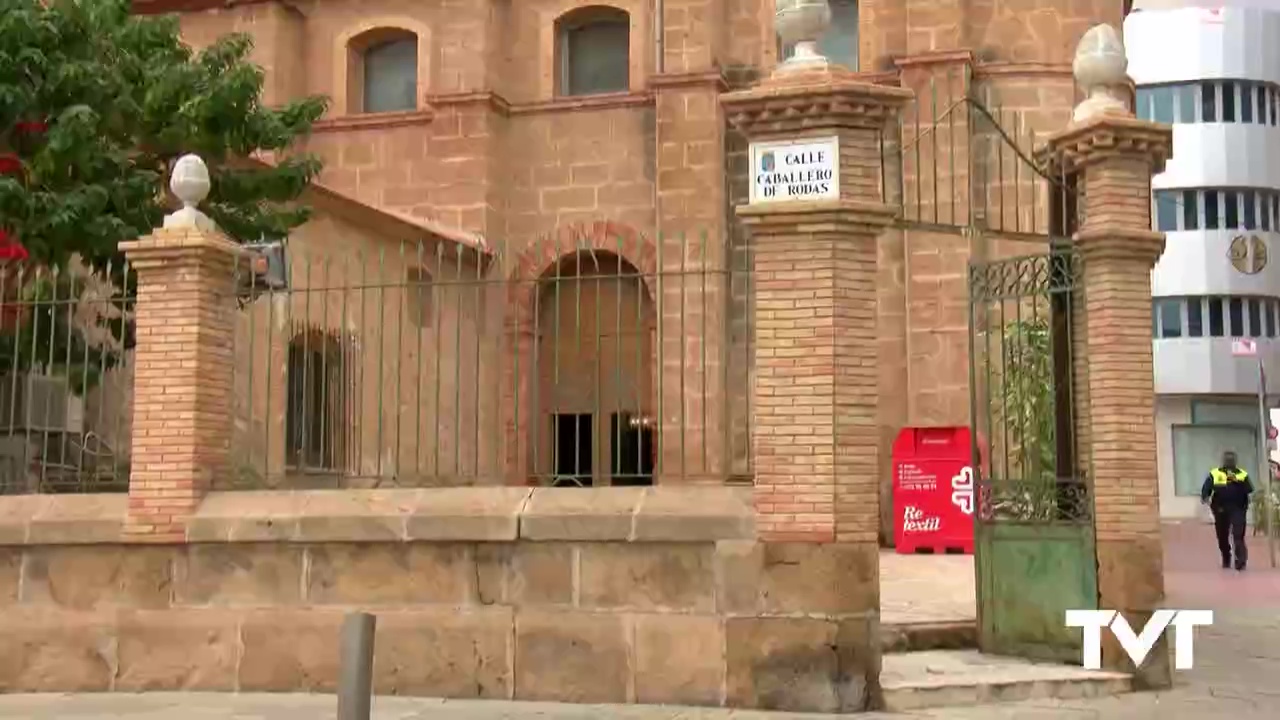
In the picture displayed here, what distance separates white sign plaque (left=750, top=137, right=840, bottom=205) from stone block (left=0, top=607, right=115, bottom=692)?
5.10 meters

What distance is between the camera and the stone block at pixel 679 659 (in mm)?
8086

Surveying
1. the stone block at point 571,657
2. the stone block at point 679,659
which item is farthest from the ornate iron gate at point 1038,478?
the stone block at point 571,657

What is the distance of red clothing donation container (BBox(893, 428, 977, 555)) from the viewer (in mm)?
16422

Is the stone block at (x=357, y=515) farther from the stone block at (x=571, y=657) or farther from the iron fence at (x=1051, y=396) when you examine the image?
the iron fence at (x=1051, y=396)

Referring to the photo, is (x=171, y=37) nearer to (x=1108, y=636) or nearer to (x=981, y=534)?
(x=981, y=534)

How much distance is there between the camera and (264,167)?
44.8 feet

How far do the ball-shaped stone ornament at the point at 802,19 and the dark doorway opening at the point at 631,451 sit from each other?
2.61m

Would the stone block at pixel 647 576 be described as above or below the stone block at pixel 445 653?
above

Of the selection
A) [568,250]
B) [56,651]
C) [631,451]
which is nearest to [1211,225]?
[568,250]

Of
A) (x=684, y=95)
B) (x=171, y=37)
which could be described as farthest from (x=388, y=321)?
(x=684, y=95)

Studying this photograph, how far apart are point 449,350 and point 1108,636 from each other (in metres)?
10.8

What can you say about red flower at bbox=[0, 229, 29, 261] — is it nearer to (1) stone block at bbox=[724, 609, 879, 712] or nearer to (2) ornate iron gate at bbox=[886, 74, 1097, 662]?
(1) stone block at bbox=[724, 609, 879, 712]

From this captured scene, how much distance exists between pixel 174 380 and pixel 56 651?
1965mm

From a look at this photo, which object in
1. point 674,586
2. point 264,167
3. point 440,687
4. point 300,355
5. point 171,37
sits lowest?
point 440,687
